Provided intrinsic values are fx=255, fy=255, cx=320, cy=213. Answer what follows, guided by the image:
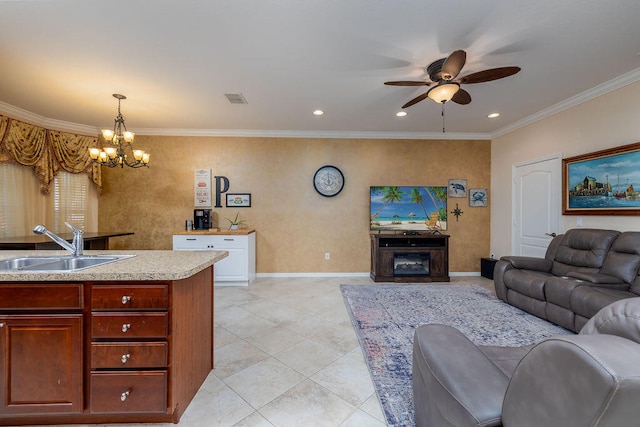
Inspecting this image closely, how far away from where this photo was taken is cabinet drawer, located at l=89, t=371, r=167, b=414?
1.44 meters

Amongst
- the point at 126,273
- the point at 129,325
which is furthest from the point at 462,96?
the point at 129,325

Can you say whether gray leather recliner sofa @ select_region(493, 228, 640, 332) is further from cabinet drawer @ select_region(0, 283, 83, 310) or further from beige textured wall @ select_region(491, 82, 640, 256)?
cabinet drawer @ select_region(0, 283, 83, 310)

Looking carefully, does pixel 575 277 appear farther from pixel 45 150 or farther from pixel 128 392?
pixel 45 150

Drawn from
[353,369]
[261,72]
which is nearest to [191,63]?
[261,72]

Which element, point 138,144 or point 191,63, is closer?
point 191,63

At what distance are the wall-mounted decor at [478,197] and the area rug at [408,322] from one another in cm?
168

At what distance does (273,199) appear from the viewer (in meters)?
4.82

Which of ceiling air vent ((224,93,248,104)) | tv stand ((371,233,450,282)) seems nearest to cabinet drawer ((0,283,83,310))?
ceiling air vent ((224,93,248,104))

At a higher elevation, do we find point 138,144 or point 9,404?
point 138,144

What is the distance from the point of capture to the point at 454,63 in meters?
2.12

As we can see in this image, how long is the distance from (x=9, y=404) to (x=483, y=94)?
496 cm

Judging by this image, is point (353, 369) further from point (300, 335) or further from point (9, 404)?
point (9, 404)

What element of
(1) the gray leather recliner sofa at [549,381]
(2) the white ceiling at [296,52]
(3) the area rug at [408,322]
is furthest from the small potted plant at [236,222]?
(1) the gray leather recliner sofa at [549,381]

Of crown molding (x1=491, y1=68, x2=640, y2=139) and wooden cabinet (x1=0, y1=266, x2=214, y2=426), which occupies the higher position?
crown molding (x1=491, y1=68, x2=640, y2=139)
